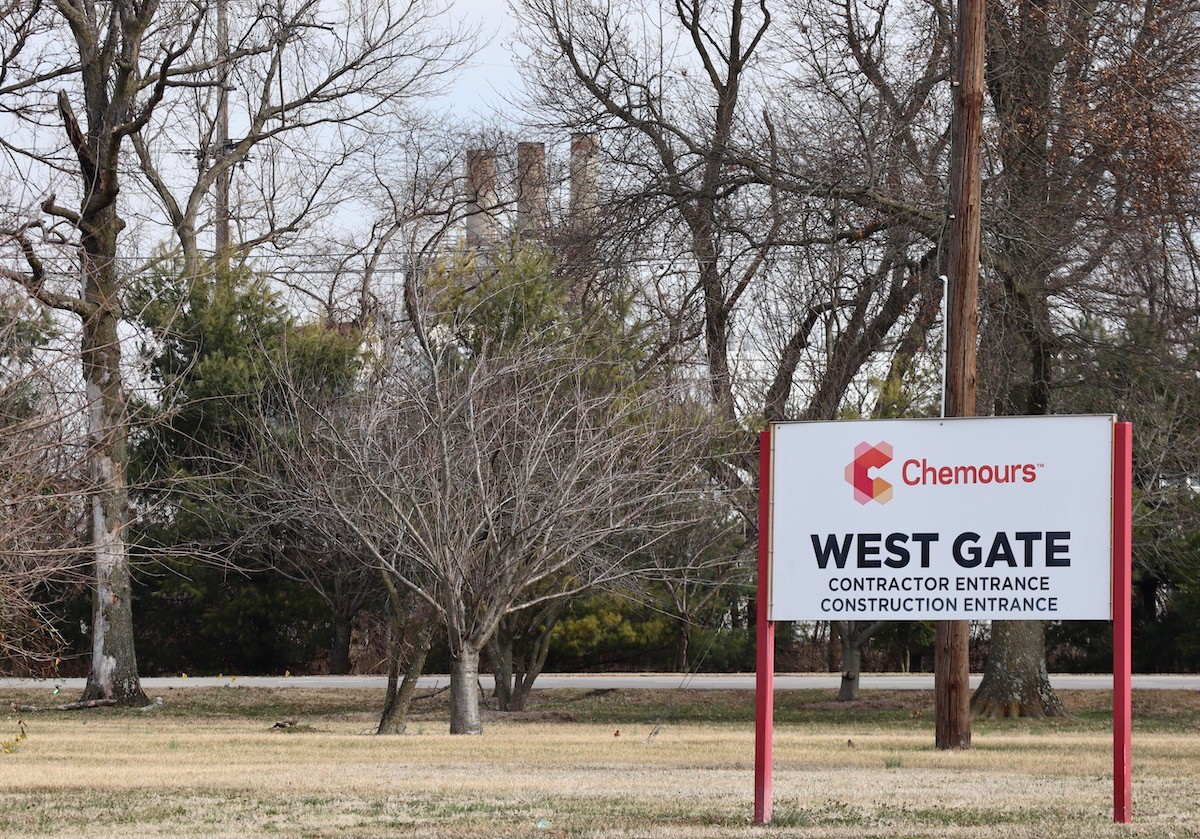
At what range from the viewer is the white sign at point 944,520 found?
8.64m

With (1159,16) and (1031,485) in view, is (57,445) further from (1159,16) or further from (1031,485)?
(1159,16)

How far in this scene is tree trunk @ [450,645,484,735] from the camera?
18.2m

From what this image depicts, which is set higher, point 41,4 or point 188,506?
point 41,4

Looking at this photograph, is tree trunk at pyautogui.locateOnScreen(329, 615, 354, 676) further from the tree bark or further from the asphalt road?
the tree bark

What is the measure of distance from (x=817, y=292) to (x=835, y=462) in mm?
13418

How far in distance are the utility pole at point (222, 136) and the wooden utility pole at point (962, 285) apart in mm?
14177

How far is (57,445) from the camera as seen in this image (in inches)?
348

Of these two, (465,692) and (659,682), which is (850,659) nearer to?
(659,682)

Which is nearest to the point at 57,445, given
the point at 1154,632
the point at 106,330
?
the point at 106,330

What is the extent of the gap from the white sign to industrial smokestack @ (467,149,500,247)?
94.5 ft

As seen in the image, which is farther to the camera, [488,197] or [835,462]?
[488,197]

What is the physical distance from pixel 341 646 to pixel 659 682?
747 centimetres

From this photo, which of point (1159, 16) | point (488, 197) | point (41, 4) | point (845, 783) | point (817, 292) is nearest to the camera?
point (845, 783)

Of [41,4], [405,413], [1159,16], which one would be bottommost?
[405,413]
